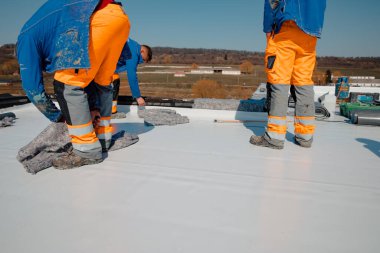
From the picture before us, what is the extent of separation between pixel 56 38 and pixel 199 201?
143cm

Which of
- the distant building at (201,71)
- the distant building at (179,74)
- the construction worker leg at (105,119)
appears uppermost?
the construction worker leg at (105,119)

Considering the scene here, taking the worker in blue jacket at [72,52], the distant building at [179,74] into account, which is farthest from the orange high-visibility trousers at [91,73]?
the distant building at [179,74]

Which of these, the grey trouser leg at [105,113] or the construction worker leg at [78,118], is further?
the grey trouser leg at [105,113]

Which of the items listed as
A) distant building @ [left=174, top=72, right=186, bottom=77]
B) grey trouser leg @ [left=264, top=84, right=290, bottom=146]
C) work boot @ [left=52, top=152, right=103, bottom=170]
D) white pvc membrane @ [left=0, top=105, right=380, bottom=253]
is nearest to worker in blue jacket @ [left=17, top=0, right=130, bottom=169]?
work boot @ [left=52, top=152, right=103, bottom=170]

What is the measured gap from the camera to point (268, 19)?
250 centimetres

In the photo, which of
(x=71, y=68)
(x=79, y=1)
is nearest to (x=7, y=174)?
(x=71, y=68)

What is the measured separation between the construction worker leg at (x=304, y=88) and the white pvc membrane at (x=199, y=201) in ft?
0.53

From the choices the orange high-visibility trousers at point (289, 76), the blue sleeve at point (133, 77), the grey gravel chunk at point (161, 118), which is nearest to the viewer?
the orange high-visibility trousers at point (289, 76)

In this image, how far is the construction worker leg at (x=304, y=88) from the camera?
2.48m

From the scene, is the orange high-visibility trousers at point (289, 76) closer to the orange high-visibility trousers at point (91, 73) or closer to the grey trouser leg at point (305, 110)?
the grey trouser leg at point (305, 110)

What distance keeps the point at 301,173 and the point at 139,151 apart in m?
1.31

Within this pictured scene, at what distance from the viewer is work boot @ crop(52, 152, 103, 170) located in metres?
2.03

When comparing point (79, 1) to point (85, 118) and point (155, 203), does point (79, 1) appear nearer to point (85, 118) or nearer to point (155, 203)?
point (85, 118)

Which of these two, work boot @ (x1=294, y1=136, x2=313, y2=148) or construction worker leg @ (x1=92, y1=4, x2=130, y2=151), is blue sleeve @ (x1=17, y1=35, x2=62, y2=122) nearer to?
construction worker leg @ (x1=92, y1=4, x2=130, y2=151)
